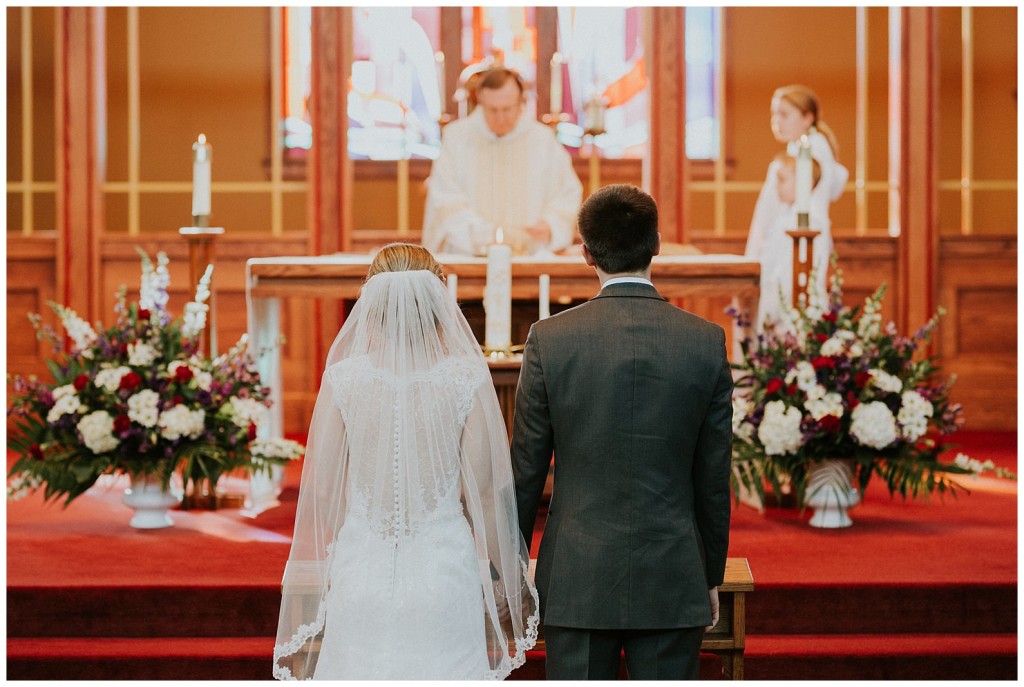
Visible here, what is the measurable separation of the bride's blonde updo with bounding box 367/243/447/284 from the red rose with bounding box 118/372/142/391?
2.49 metres

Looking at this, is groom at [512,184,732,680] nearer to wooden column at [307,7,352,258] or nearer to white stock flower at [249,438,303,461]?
white stock flower at [249,438,303,461]

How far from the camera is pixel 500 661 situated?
296 cm

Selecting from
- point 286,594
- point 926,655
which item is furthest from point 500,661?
point 926,655

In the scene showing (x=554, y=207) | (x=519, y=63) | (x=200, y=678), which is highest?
(x=519, y=63)

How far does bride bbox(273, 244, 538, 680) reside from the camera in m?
2.79

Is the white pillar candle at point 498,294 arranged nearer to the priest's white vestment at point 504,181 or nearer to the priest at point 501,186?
the priest at point 501,186

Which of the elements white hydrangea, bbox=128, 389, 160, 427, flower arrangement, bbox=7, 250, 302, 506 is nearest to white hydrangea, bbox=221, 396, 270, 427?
flower arrangement, bbox=7, 250, 302, 506

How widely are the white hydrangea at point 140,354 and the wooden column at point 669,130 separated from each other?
391 centimetres

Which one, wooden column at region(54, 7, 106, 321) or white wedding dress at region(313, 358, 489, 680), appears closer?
white wedding dress at region(313, 358, 489, 680)

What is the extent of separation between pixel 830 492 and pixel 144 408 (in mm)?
2774

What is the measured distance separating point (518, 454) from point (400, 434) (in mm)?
281

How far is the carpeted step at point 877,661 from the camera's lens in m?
4.05

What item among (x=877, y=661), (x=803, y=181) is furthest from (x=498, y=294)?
(x=877, y=661)

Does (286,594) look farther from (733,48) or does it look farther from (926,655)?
(733,48)
